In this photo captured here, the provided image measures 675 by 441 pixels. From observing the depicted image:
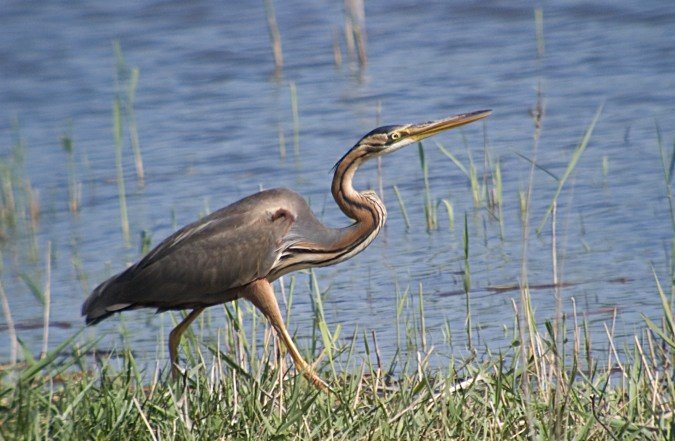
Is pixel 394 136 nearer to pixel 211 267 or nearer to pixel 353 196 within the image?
pixel 353 196

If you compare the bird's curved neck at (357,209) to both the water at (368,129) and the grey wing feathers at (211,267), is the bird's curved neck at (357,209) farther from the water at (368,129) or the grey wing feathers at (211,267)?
the water at (368,129)

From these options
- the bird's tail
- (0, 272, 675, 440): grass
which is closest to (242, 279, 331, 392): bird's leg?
the bird's tail

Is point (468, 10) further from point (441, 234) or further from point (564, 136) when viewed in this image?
point (441, 234)

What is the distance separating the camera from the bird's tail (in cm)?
586

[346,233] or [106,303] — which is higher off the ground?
[346,233]

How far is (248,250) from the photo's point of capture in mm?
5848

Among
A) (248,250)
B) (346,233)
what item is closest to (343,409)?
(248,250)

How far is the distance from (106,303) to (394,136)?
155 centimetres

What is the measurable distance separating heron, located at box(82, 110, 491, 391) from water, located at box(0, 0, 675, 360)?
63 cm

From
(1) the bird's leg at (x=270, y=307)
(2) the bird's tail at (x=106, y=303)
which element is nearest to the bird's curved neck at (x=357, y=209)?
(1) the bird's leg at (x=270, y=307)

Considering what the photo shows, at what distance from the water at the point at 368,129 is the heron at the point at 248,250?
634 millimetres

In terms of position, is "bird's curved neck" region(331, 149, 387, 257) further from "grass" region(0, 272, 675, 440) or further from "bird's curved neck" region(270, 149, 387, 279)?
"grass" region(0, 272, 675, 440)

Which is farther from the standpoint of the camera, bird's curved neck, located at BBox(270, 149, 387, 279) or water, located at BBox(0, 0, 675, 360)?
water, located at BBox(0, 0, 675, 360)

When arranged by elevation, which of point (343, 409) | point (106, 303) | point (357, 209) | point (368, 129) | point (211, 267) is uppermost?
point (368, 129)
